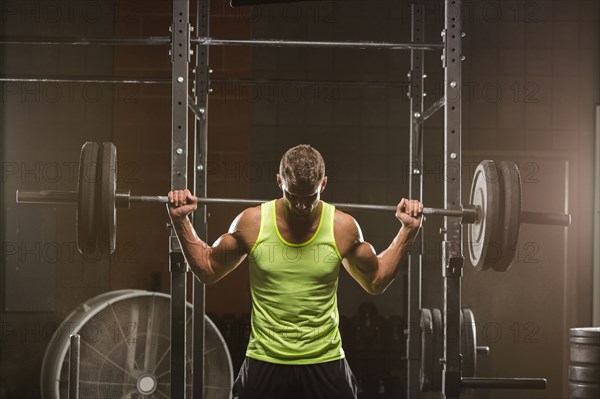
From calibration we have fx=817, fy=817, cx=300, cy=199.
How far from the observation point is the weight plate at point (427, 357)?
4301 mm

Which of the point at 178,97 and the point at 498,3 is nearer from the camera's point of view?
the point at 178,97

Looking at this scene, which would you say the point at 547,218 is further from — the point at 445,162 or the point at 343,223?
the point at 343,223

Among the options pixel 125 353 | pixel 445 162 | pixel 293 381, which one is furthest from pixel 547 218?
pixel 125 353

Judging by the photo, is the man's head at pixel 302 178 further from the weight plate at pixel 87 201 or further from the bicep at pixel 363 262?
the weight plate at pixel 87 201

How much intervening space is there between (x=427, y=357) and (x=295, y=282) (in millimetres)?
1810

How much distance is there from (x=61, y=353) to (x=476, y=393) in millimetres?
2838

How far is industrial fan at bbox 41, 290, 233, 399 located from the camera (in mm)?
4367

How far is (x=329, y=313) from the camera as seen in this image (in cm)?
278

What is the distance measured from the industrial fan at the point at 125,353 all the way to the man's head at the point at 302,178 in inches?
76.3

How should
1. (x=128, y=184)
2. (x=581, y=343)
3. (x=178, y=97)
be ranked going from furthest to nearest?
(x=128, y=184), (x=581, y=343), (x=178, y=97)

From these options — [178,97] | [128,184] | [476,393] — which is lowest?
[476,393]

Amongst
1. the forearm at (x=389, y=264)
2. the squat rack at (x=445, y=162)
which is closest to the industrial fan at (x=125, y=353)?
the squat rack at (x=445, y=162)

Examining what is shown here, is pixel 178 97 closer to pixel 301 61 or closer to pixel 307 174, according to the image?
pixel 307 174

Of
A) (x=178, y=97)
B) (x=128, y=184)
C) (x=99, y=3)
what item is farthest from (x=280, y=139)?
(x=178, y=97)
